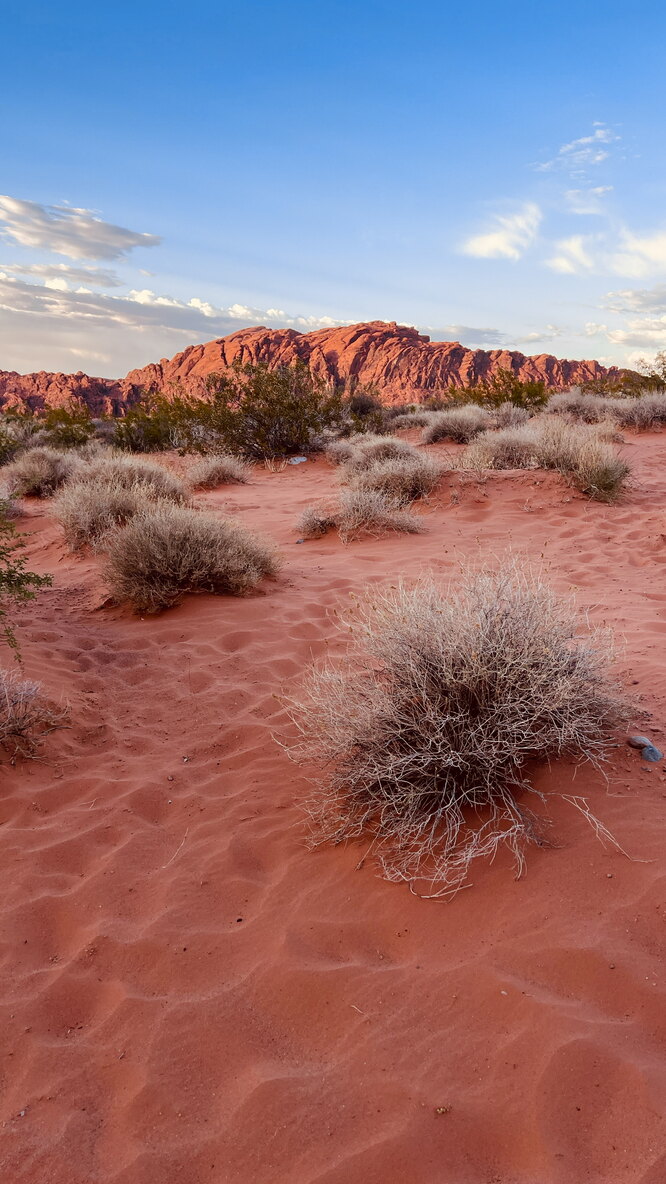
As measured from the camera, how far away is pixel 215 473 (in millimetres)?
13078

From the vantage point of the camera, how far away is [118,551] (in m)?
6.01

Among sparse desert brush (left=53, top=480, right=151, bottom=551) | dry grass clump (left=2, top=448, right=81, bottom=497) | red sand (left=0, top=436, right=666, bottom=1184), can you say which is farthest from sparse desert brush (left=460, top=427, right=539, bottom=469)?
red sand (left=0, top=436, right=666, bottom=1184)

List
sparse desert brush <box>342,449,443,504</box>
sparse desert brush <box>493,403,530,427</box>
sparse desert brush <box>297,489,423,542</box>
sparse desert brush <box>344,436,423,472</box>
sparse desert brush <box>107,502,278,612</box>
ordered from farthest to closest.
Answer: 1. sparse desert brush <box>493,403,530,427</box>
2. sparse desert brush <box>344,436,423,472</box>
3. sparse desert brush <box>342,449,443,504</box>
4. sparse desert brush <box>297,489,423,542</box>
5. sparse desert brush <box>107,502,278,612</box>

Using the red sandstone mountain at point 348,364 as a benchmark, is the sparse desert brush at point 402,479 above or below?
below

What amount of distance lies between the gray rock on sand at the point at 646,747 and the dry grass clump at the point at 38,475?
1109 cm

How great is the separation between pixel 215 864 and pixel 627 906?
5.44 ft

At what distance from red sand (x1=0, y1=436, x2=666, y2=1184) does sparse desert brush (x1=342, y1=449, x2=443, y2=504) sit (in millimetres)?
6561

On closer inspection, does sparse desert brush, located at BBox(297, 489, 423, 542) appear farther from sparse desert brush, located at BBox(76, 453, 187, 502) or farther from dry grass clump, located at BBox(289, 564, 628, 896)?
dry grass clump, located at BBox(289, 564, 628, 896)

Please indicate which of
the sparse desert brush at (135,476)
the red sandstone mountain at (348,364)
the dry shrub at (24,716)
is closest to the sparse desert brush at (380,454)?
the sparse desert brush at (135,476)

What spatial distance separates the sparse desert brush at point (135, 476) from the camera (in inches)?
383

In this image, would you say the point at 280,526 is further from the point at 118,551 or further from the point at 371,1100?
the point at 371,1100

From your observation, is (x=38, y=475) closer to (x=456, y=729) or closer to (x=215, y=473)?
(x=215, y=473)

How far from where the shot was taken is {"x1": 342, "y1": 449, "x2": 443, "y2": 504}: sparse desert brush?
10.0 metres

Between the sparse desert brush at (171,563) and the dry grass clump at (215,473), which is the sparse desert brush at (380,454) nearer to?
the dry grass clump at (215,473)
